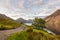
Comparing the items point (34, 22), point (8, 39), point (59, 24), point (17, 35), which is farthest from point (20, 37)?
point (59, 24)

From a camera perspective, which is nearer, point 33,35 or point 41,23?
point 33,35

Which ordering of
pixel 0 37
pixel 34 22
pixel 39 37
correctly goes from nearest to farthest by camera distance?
pixel 0 37 → pixel 39 37 → pixel 34 22

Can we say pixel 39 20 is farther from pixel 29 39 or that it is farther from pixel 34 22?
pixel 29 39

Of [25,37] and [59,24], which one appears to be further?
[59,24]

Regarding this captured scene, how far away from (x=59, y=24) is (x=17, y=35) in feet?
537

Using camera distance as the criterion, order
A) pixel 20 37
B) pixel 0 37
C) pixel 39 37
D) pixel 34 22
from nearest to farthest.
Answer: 1. pixel 0 37
2. pixel 20 37
3. pixel 39 37
4. pixel 34 22

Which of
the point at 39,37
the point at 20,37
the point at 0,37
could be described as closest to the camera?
the point at 0,37

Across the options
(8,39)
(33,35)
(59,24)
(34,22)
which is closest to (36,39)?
(33,35)

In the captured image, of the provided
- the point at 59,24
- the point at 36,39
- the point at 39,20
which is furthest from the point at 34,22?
the point at 36,39

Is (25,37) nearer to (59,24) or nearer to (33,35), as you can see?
(33,35)

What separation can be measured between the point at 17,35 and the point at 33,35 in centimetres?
446

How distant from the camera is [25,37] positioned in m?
40.9

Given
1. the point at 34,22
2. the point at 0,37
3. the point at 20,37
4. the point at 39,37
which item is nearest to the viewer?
the point at 0,37

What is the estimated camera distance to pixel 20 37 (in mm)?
40156
